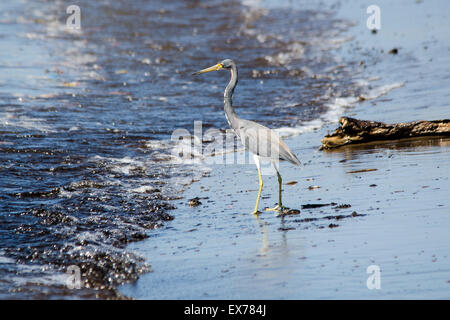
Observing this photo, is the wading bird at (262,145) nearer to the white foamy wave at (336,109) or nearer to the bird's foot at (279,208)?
the bird's foot at (279,208)

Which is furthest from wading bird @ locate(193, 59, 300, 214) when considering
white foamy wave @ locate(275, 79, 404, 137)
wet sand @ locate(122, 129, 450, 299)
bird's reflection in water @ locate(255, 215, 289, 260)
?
white foamy wave @ locate(275, 79, 404, 137)

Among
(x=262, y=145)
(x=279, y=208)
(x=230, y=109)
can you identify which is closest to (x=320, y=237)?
(x=279, y=208)

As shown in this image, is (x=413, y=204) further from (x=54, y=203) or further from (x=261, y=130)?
(x=54, y=203)

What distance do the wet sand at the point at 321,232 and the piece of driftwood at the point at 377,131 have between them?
0.36 ft

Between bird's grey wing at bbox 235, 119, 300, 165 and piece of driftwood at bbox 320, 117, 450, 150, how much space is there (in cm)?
175

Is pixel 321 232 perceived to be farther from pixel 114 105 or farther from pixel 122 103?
pixel 122 103

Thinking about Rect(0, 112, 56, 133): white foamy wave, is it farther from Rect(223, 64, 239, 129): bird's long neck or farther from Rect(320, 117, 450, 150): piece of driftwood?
Rect(320, 117, 450, 150): piece of driftwood

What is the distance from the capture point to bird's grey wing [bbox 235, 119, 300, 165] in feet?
24.6

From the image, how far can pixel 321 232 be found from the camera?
617 centimetres

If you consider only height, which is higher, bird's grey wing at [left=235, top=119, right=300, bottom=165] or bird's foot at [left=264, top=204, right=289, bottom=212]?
bird's grey wing at [left=235, top=119, right=300, bottom=165]

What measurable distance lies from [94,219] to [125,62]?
11821mm
